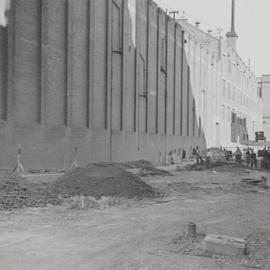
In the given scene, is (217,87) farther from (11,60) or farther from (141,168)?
(11,60)

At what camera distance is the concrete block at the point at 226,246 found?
762 centimetres

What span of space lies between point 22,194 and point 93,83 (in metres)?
15.0

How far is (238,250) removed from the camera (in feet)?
25.0

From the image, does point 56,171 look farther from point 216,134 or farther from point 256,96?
point 256,96

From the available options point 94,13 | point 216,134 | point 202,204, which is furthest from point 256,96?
Result: point 202,204

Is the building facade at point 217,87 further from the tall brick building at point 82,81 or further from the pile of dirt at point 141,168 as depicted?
the pile of dirt at point 141,168

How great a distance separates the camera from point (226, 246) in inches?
301

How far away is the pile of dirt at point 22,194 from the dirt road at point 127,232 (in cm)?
69

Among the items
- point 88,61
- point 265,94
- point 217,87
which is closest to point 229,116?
point 217,87

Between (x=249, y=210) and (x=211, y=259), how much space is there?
6.35 metres

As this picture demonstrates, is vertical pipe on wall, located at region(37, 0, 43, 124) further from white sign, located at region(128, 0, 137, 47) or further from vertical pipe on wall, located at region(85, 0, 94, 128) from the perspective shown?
white sign, located at region(128, 0, 137, 47)

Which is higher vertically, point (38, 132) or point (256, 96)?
point (256, 96)

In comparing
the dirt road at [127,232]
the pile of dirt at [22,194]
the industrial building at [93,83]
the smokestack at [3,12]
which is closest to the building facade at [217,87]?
the industrial building at [93,83]

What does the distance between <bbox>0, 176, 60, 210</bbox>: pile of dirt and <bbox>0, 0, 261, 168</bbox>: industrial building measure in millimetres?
6981
